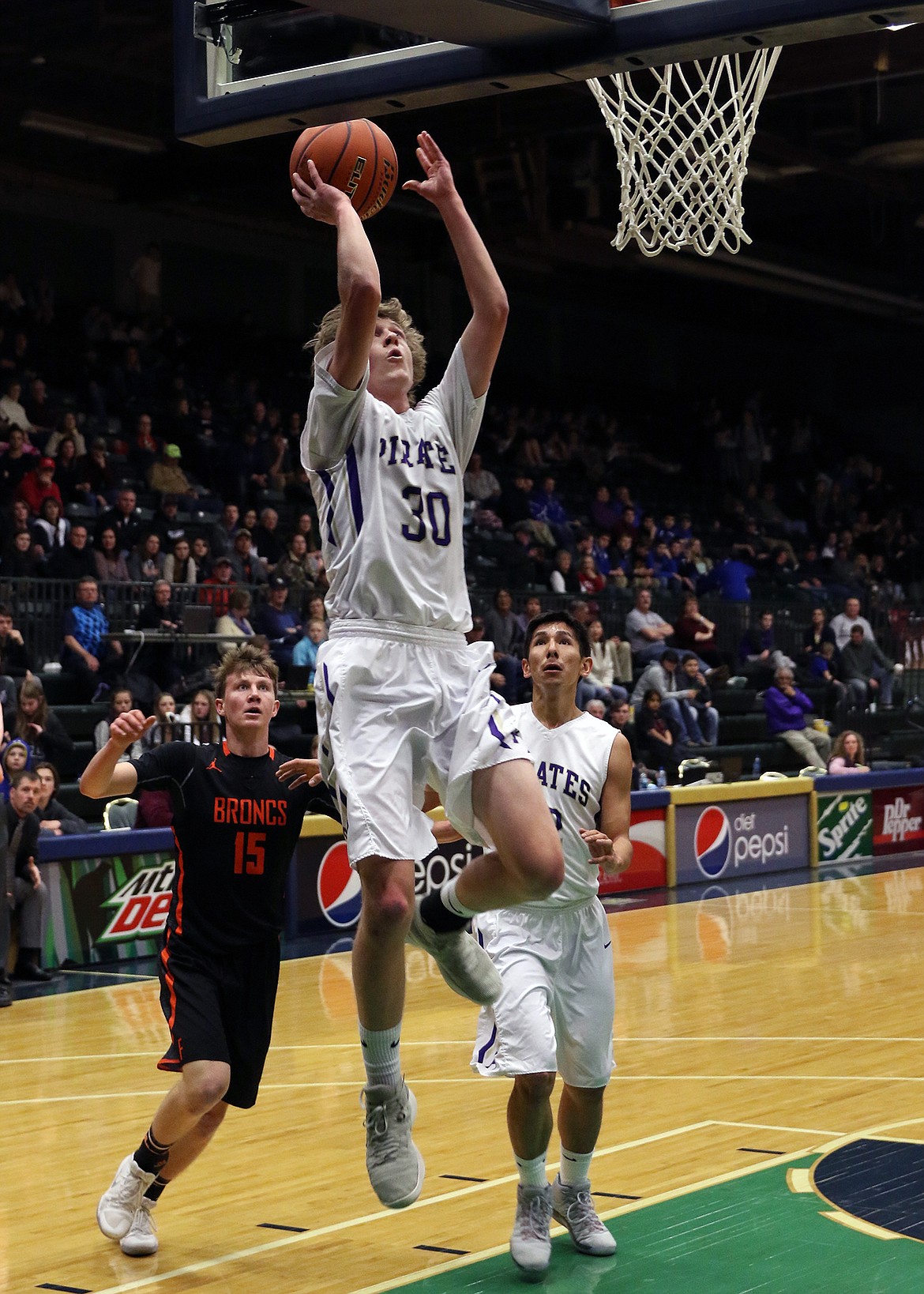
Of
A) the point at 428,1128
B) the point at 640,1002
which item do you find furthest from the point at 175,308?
the point at 428,1128

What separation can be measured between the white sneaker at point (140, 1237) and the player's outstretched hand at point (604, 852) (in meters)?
1.90

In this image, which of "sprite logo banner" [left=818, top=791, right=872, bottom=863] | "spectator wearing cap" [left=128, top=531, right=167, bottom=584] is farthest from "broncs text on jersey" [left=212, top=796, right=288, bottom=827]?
"sprite logo banner" [left=818, top=791, right=872, bottom=863]

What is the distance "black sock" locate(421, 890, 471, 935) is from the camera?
4652 mm

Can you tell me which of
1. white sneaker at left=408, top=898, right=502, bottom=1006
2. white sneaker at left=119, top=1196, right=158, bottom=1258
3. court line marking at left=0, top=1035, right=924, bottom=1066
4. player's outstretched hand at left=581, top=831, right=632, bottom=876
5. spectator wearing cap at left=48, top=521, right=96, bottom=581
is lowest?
court line marking at left=0, top=1035, right=924, bottom=1066

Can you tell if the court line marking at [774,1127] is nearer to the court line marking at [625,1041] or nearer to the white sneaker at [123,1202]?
the court line marking at [625,1041]

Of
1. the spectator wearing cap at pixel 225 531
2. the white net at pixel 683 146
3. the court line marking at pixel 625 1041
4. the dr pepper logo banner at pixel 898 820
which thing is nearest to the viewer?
the white net at pixel 683 146

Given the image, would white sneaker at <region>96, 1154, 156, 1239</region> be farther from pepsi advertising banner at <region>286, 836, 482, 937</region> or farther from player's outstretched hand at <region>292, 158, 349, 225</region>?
pepsi advertising banner at <region>286, 836, 482, 937</region>

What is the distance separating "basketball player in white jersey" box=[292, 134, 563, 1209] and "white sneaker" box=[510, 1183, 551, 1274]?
103 cm

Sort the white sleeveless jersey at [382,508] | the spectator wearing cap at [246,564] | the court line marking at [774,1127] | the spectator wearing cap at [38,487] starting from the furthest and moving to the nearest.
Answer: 1. the spectator wearing cap at [246,564]
2. the spectator wearing cap at [38,487]
3. the court line marking at [774,1127]
4. the white sleeveless jersey at [382,508]

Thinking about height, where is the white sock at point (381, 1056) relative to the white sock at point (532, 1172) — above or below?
above

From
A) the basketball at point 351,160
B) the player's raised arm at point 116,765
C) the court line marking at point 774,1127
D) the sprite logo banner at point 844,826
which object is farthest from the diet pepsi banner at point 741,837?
the basketball at point 351,160

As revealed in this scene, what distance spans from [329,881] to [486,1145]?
19.2 ft

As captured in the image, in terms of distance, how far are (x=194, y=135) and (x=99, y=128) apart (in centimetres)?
1751

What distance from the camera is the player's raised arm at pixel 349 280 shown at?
4242mm
